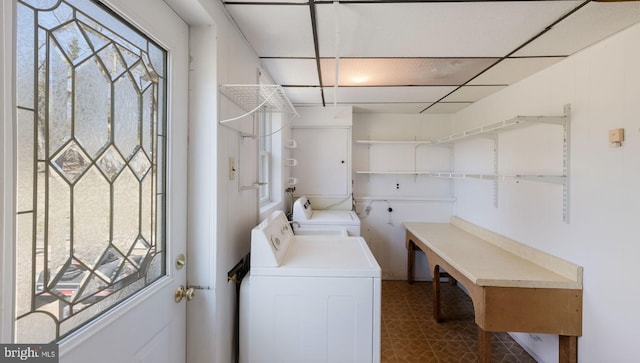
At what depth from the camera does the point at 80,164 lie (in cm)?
70

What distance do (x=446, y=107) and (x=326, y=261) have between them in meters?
2.63

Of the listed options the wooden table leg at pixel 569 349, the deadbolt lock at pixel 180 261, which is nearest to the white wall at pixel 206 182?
the deadbolt lock at pixel 180 261

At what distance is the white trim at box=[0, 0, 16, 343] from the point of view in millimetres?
507

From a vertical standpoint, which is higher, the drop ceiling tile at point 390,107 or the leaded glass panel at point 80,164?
the drop ceiling tile at point 390,107

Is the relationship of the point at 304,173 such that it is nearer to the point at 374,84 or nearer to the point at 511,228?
the point at 374,84

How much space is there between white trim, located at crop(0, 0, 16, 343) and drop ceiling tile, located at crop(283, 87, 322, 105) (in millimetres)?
1985

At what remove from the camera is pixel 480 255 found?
2.05m

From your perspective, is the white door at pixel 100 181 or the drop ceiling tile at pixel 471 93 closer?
the white door at pixel 100 181

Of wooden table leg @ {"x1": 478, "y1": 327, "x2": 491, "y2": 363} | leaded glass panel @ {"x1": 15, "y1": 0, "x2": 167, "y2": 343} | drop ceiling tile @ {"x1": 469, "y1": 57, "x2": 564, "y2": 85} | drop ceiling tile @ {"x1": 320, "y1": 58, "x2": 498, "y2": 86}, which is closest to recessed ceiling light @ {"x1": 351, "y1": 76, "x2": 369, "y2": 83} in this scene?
drop ceiling tile @ {"x1": 320, "y1": 58, "x2": 498, "y2": 86}

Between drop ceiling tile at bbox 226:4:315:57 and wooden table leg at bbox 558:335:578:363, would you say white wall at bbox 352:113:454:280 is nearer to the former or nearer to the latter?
wooden table leg at bbox 558:335:578:363

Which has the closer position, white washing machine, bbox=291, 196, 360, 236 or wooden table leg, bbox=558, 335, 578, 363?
wooden table leg, bbox=558, 335, 578, 363

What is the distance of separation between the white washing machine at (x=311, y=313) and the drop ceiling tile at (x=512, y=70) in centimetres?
177

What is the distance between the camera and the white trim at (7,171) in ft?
1.66

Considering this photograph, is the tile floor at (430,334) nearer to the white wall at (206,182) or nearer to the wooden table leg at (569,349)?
the wooden table leg at (569,349)
